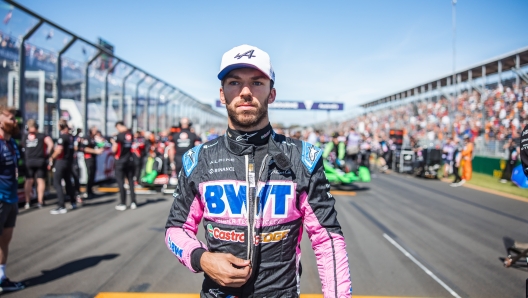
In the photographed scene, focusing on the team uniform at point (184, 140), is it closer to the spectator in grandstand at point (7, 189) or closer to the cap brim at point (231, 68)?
the spectator in grandstand at point (7, 189)

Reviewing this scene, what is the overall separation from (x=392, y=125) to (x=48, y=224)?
27196 mm

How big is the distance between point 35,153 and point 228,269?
8190 millimetres

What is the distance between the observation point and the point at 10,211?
3947mm

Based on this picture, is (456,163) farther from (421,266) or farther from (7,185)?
(7,185)

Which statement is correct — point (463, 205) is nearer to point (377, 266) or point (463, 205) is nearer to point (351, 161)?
point (351, 161)

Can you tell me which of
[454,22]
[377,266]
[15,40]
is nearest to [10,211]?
[377,266]

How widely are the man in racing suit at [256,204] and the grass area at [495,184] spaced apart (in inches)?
444

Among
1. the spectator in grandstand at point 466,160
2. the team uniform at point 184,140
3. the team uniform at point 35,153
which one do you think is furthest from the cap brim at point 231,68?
the spectator in grandstand at point 466,160

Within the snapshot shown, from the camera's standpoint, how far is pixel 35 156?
7.85 metres

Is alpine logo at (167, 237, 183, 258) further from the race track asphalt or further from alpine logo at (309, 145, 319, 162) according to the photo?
the race track asphalt

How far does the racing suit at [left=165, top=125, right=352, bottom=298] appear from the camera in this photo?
4.98 feet

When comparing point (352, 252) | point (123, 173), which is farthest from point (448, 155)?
point (123, 173)

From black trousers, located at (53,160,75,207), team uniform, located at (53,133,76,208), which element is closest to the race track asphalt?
black trousers, located at (53,160,75,207)

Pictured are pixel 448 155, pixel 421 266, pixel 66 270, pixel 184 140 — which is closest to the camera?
pixel 66 270
